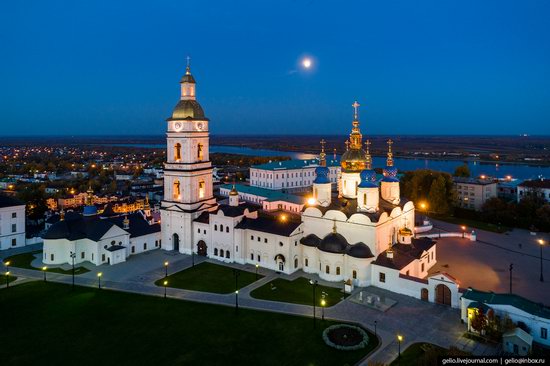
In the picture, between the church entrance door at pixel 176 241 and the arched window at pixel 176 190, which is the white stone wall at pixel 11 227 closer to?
the church entrance door at pixel 176 241

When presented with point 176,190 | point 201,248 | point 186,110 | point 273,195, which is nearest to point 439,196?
point 273,195

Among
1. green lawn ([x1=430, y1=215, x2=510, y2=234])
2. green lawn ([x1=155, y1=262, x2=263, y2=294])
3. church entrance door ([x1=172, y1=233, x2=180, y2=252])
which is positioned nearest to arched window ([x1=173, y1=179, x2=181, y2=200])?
church entrance door ([x1=172, y1=233, x2=180, y2=252])

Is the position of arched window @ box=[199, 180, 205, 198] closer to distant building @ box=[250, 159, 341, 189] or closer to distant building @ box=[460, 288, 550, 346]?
distant building @ box=[460, 288, 550, 346]

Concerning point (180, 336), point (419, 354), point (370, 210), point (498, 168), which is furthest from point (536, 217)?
point (498, 168)

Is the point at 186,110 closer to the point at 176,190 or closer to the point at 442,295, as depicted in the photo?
the point at 176,190

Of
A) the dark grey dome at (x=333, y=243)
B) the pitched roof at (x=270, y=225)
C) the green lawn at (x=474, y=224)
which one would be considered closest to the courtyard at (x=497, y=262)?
the green lawn at (x=474, y=224)

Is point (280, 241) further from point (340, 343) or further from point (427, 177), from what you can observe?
point (427, 177)
